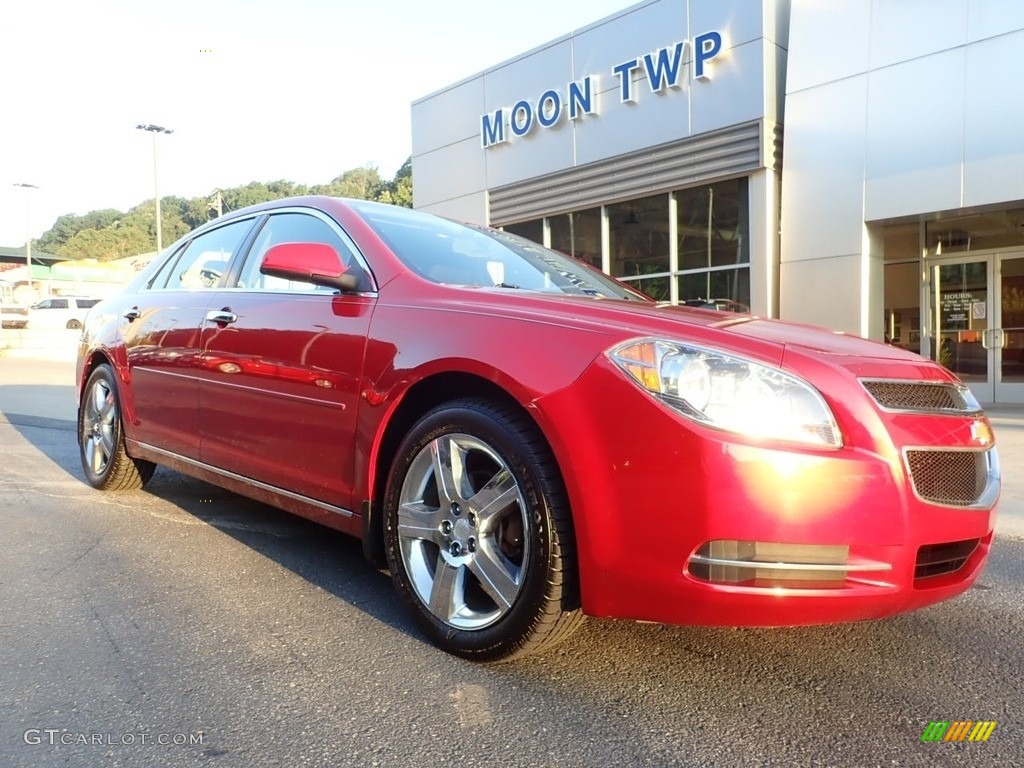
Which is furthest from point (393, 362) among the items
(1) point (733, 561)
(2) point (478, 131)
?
(2) point (478, 131)

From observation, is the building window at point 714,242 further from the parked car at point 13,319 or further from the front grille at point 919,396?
the parked car at point 13,319

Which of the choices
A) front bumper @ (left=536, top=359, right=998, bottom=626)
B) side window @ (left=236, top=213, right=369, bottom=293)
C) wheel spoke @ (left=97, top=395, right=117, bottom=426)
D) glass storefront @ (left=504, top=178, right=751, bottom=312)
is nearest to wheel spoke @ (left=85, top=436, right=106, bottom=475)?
wheel spoke @ (left=97, top=395, right=117, bottom=426)

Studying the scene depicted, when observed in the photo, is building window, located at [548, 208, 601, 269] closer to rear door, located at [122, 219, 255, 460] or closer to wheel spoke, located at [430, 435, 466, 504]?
rear door, located at [122, 219, 255, 460]

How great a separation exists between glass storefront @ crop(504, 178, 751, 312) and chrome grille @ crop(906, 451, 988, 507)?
345 inches

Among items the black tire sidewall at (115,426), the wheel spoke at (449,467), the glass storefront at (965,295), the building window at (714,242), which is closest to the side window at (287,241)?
the wheel spoke at (449,467)

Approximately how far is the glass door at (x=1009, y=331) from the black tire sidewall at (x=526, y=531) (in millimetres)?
10817

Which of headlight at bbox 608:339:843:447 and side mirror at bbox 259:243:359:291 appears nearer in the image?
headlight at bbox 608:339:843:447

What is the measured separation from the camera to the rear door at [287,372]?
2.95 metres

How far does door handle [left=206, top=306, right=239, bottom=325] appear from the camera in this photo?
3596 millimetres

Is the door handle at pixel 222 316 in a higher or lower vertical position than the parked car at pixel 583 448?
higher

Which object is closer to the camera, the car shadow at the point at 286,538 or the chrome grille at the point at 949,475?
the chrome grille at the point at 949,475

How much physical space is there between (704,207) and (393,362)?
10560mm

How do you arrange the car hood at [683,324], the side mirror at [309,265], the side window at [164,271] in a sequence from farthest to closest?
the side window at [164,271] → the side mirror at [309,265] → the car hood at [683,324]

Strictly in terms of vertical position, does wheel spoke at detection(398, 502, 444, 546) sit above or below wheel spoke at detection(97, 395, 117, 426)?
below
